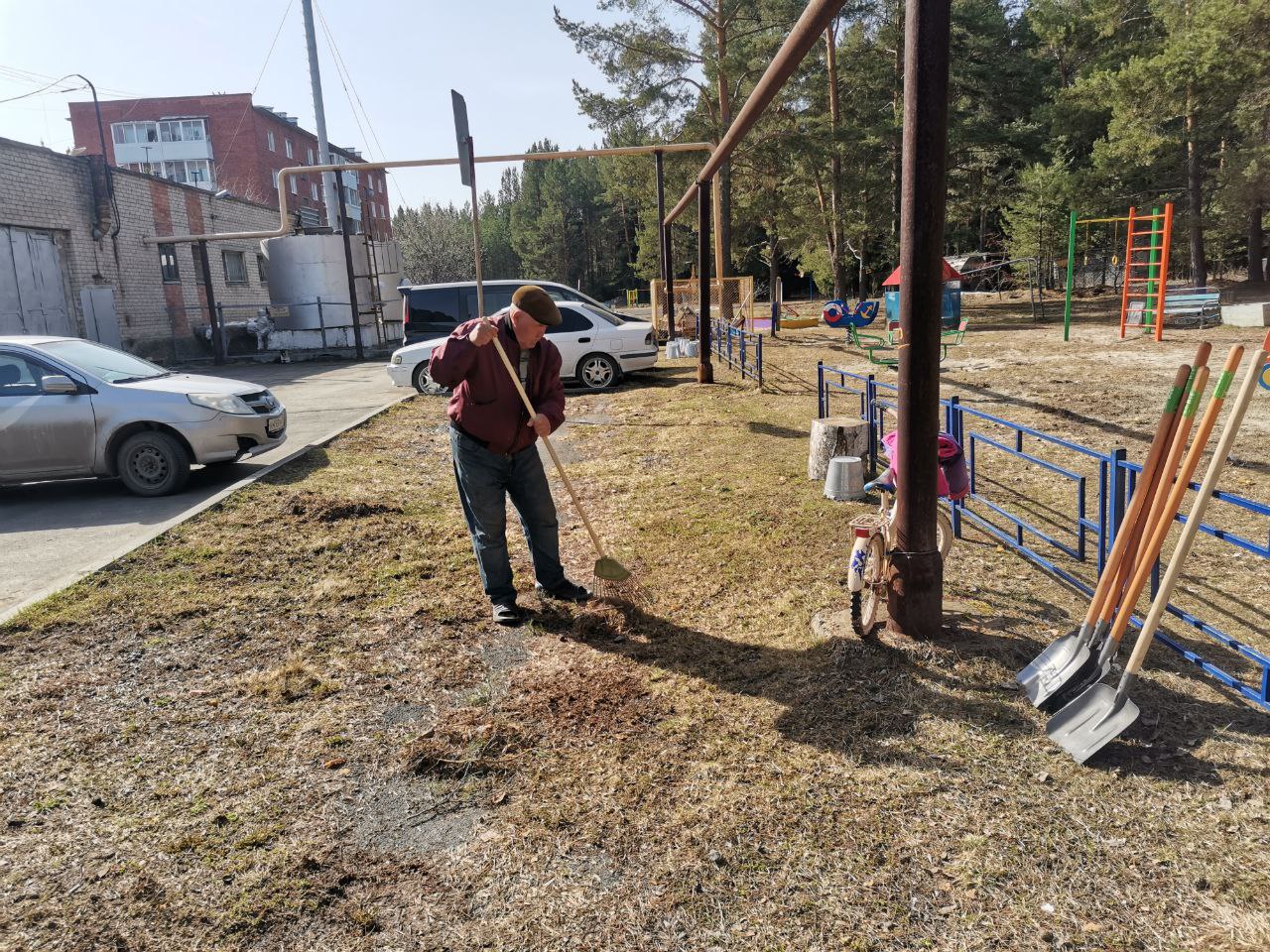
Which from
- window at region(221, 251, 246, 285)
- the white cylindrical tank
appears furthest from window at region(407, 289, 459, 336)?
window at region(221, 251, 246, 285)

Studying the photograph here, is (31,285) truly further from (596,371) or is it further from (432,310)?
(596,371)

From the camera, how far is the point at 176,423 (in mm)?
7715

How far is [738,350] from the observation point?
15.1m

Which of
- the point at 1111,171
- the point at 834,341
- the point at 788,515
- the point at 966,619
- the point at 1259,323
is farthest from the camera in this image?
the point at 1111,171

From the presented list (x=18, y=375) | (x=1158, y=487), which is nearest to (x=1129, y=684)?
(x=1158, y=487)

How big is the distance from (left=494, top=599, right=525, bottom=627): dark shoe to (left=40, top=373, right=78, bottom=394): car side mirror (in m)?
5.38

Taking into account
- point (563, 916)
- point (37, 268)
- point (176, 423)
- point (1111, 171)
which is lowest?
point (563, 916)

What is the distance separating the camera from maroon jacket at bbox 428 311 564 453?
4.37m

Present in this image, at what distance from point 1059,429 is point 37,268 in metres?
22.1

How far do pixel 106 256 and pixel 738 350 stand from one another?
59.8ft

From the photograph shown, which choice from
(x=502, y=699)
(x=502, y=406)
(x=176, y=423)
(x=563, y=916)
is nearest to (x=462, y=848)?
(x=563, y=916)

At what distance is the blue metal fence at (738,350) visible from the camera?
12688 millimetres

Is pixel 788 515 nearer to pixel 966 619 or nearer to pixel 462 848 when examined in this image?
pixel 966 619

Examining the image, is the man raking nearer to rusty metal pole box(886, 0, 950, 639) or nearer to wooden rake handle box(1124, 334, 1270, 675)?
rusty metal pole box(886, 0, 950, 639)
